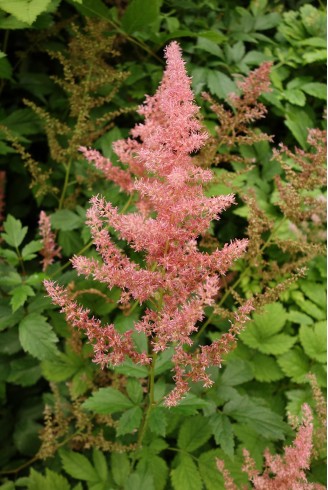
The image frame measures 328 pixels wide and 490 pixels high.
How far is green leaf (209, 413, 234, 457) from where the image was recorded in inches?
58.2

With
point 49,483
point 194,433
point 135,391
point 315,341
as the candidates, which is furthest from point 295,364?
point 49,483

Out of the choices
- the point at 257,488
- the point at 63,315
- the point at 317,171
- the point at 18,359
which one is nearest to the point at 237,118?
the point at 317,171

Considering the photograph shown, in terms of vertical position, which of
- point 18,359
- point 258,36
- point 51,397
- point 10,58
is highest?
point 258,36

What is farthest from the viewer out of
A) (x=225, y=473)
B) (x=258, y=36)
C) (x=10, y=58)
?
(x=10, y=58)

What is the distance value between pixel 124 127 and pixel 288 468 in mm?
1708

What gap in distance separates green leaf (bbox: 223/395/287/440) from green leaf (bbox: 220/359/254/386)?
73mm

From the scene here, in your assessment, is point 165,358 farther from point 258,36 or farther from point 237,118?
point 258,36

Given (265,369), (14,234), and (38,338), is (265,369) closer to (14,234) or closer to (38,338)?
(38,338)

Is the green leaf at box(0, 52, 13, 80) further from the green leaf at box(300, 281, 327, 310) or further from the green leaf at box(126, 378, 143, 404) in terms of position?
the green leaf at box(300, 281, 327, 310)

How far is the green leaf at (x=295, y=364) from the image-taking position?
1.94 m

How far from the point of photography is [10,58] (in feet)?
7.77

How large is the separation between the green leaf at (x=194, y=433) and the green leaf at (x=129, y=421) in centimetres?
36

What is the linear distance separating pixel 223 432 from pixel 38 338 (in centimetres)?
71

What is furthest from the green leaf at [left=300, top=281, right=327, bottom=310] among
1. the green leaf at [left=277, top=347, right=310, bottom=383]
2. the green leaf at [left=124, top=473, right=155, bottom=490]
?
the green leaf at [left=124, top=473, right=155, bottom=490]
